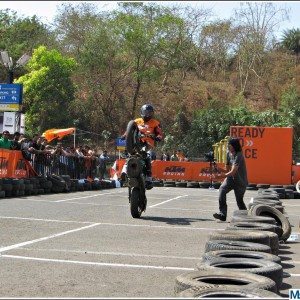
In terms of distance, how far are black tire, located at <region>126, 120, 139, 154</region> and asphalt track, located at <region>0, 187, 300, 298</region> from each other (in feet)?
4.39

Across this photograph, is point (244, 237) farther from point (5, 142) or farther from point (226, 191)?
point (5, 142)

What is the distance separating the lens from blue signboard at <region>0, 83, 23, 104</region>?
23891 millimetres

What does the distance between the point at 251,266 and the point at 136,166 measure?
232 inches

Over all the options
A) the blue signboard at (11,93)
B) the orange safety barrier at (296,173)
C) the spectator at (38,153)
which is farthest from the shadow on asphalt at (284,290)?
the orange safety barrier at (296,173)

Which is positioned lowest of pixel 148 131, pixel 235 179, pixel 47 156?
pixel 235 179

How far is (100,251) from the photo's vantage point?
7.57 metres

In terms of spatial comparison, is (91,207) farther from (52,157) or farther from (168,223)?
(52,157)

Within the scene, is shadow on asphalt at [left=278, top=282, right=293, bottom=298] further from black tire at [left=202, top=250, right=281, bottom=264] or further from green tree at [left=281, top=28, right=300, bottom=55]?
green tree at [left=281, top=28, right=300, bottom=55]

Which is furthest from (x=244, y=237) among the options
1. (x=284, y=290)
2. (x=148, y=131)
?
(x=148, y=131)

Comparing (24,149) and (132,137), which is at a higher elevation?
(132,137)

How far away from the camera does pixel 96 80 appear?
56781 millimetres

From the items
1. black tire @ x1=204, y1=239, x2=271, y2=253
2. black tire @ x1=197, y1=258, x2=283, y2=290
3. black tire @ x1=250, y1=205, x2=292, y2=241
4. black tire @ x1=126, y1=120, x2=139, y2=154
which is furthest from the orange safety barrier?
black tire @ x1=197, y1=258, x2=283, y2=290


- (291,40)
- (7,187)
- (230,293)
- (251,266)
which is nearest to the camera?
(230,293)

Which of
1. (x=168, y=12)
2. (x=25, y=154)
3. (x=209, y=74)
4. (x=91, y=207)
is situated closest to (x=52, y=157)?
(x=25, y=154)
